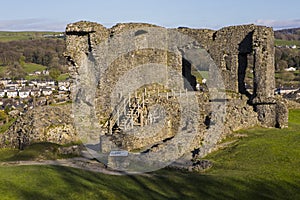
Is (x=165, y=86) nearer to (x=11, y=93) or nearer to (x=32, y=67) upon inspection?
(x=11, y=93)

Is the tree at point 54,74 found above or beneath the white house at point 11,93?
above

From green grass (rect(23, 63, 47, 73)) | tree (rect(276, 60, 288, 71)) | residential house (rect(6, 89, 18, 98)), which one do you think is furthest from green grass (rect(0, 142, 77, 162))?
green grass (rect(23, 63, 47, 73))

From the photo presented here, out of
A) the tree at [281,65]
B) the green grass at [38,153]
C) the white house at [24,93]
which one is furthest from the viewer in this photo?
the white house at [24,93]

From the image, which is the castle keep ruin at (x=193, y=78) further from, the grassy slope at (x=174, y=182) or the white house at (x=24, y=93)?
the white house at (x=24, y=93)

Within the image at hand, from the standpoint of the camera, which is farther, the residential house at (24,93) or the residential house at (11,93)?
the residential house at (11,93)

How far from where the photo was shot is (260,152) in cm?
2055

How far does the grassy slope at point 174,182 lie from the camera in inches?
586

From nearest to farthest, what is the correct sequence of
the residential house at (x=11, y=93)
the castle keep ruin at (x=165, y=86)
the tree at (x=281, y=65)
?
the castle keep ruin at (x=165, y=86)
the tree at (x=281, y=65)
the residential house at (x=11, y=93)

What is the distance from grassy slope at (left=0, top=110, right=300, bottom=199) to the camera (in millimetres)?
14883

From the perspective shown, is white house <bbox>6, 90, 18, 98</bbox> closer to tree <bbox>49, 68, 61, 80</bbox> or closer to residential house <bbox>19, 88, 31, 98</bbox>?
residential house <bbox>19, 88, 31, 98</bbox>

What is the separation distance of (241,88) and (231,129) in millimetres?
8314

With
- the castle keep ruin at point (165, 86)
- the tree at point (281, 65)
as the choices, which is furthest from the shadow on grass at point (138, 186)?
the tree at point (281, 65)

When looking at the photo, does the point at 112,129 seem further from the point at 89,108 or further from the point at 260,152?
the point at 260,152

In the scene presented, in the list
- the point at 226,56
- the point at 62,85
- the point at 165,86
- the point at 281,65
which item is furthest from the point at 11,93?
the point at 226,56
